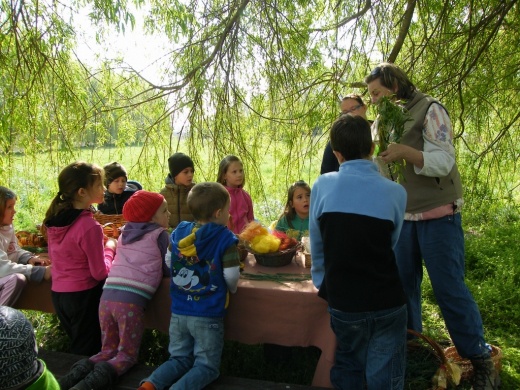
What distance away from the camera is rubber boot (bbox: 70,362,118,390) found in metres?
2.10

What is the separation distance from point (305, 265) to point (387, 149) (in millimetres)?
748

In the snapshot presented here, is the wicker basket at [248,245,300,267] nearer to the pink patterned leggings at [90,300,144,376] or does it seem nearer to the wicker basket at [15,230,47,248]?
the pink patterned leggings at [90,300,144,376]

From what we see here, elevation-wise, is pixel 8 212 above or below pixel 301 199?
below

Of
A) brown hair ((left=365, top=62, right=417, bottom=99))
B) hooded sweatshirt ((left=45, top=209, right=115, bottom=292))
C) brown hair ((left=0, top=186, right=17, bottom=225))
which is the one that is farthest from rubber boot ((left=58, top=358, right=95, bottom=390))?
brown hair ((left=365, top=62, right=417, bottom=99))

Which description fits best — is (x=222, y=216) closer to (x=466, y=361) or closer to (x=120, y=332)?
(x=120, y=332)

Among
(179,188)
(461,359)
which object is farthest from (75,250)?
(461,359)

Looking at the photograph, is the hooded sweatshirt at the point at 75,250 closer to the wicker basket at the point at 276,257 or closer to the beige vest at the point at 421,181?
the wicker basket at the point at 276,257

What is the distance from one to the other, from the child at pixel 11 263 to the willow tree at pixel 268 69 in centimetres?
83

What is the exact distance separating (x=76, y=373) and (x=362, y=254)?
1.48 meters

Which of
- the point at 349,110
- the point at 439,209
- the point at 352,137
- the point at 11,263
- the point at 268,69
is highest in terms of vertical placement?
the point at 268,69

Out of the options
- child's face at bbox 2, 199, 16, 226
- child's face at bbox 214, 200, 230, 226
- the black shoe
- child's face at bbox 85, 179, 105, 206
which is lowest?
the black shoe

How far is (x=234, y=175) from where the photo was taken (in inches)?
136

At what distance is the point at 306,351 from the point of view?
3.08 metres

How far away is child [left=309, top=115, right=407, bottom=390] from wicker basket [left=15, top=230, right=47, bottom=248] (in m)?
2.05
